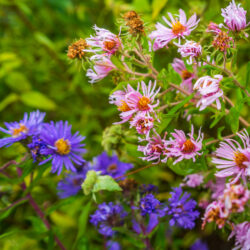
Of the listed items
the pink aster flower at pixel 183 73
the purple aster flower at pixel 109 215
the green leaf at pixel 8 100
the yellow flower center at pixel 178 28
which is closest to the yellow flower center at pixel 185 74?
the pink aster flower at pixel 183 73

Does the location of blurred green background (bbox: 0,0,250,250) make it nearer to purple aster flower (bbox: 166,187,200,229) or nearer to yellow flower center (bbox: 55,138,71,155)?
yellow flower center (bbox: 55,138,71,155)

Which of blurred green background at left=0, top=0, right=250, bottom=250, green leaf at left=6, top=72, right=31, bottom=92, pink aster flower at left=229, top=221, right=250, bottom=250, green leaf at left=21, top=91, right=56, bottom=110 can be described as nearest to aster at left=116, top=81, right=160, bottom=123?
pink aster flower at left=229, top=221, right=250, bottom=250

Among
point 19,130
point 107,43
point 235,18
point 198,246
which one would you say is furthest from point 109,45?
point 198,246

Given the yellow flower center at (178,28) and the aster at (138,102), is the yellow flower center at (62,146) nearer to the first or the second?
the aster at (138,102)

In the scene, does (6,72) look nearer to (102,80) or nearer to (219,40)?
(102,80)

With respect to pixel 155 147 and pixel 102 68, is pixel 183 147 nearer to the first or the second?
pixel 155 147
